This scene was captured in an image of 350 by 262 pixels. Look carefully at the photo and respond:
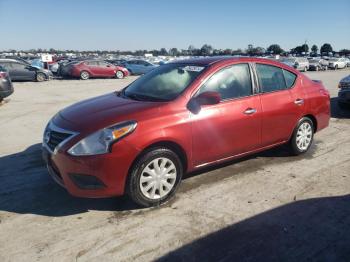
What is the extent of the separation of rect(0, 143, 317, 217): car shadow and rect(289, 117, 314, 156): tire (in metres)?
0.18

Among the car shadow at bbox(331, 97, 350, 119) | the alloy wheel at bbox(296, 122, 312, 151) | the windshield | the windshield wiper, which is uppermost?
the windshield

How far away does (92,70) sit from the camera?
78.8 ft

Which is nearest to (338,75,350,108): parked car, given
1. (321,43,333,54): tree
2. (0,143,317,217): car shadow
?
(0,143,317,217): car shadow

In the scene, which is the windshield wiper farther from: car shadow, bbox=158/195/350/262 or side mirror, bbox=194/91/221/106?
car shadow, bbox=158/195/350/262

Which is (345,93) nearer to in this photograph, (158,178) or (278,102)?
(278,102)

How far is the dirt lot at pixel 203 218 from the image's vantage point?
3176 millimetres

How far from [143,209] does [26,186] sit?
5.67 ft

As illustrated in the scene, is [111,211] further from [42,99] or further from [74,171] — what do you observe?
[42,99]

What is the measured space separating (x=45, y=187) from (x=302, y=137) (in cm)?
401

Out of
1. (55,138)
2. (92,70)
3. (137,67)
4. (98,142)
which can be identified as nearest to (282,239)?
(98,142)

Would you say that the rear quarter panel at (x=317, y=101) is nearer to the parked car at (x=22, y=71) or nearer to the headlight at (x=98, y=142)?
the headlight at (x=98, y=142)

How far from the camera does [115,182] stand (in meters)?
3.72

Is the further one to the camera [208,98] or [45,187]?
[45,187]

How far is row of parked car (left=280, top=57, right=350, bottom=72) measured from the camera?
113 feet
